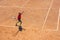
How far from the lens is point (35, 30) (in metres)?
3.96

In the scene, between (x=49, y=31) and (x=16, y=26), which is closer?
(x=49, y=31)

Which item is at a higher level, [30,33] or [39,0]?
[39,0]

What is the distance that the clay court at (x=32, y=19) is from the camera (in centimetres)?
379

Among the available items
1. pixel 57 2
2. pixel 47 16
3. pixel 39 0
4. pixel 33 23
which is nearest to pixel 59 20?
pixel 47 16

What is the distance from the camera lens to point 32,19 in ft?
14.8

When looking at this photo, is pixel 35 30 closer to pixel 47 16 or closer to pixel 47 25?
pixel 47 25

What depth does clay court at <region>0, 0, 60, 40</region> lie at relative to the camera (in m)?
3.79

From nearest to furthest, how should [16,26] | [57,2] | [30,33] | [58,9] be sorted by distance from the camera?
[30,33] < [16,26] < [58,9] < [57,2]

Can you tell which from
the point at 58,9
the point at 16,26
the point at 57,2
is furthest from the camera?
the point at 57,2

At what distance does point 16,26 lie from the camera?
4.16 metres

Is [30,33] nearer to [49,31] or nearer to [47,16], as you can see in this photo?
[49,31]

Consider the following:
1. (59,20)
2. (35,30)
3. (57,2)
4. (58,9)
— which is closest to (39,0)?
(57,2)

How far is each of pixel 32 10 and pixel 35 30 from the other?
127 cm

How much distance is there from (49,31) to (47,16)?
838 millimetres
